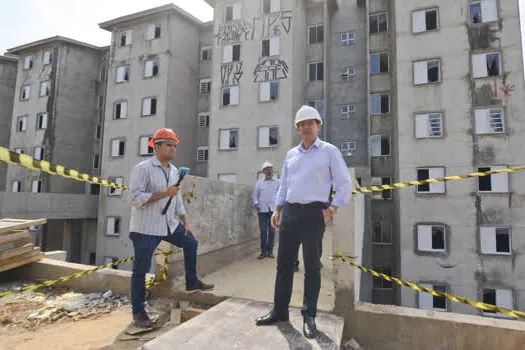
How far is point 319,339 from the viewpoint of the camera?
9.77 feet

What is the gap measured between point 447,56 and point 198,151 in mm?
18622

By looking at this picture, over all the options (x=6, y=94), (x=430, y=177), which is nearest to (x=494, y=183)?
(x=430, y=177)

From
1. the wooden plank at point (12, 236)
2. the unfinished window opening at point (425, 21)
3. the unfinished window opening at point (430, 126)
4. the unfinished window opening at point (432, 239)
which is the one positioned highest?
the unfinished window opening at point (425, 21)

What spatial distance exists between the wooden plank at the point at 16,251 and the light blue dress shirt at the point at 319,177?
578 centimetres

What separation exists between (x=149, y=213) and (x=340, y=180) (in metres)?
2.38

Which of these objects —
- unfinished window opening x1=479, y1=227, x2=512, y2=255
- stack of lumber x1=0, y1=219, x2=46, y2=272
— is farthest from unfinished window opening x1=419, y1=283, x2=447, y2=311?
stack of lumber x1=0, y1=219, x2=46, y2=272

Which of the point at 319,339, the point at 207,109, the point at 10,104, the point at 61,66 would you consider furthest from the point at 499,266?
the point at 10,104

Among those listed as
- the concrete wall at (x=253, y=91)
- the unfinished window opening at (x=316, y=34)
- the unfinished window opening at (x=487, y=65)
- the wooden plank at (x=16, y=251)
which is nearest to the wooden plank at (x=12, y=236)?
the wooden plank at (x=16, y=251)

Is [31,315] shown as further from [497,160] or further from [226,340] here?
[497,160]

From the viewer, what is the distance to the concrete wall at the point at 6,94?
31.9 meters

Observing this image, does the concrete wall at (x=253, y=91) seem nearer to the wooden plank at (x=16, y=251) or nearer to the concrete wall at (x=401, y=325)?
the wooden plank at (x=16, y=251)

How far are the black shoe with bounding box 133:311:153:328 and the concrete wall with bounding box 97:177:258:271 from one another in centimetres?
108

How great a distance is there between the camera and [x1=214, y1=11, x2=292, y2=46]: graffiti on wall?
832 inches

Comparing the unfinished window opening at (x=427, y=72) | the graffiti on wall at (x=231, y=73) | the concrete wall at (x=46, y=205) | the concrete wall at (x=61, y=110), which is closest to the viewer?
the concrete wall at (x=46, y=205)
